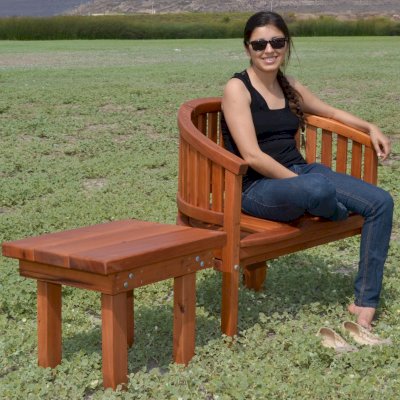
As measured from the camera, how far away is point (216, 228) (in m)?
5.37

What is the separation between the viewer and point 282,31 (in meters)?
5.51

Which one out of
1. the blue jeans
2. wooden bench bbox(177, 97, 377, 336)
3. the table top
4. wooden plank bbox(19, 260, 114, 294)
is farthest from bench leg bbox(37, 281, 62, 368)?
the blue jeans

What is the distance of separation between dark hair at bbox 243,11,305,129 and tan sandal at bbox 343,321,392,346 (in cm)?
133

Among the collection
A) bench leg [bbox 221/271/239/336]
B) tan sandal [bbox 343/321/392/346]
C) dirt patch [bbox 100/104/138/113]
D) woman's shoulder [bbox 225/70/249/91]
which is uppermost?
woman's shoulder [bbox 225/70/249/91]

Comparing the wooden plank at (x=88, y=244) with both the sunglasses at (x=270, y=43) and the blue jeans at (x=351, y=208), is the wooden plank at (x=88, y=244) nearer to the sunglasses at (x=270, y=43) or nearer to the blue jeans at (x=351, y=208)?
the blue jeans at (x=351, y=208)

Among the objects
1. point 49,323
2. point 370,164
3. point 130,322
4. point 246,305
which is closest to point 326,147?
point 370,164

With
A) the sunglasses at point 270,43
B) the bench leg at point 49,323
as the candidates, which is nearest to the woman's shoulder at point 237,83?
the sunglasses at point 270,43

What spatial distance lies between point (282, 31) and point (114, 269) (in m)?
2.02

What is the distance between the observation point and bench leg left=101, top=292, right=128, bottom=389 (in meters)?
4.27

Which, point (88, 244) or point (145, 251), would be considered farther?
point (88, 244)

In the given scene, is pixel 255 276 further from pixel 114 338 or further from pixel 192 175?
pixel 114 338

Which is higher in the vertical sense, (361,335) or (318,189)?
(318,189)

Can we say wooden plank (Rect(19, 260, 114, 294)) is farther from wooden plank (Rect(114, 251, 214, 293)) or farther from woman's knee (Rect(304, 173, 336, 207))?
woman's knee (Rect(304, 173, 336, 207))

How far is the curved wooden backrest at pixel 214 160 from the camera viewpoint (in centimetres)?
493
